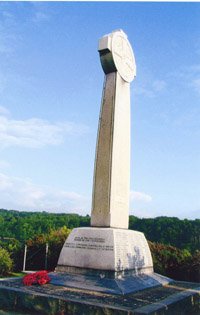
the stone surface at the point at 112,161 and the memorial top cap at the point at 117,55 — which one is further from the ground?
the memorial top cap at the point at 117,55

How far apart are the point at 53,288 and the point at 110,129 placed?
14.2ft

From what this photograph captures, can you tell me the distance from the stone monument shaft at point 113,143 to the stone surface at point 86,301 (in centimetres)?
227

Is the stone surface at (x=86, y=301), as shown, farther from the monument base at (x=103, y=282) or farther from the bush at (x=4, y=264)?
the bush at (x=4, y=264)

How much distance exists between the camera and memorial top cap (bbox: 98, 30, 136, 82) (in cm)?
954

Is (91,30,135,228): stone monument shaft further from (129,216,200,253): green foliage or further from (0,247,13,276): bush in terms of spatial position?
(129,216,200,253): green foliage

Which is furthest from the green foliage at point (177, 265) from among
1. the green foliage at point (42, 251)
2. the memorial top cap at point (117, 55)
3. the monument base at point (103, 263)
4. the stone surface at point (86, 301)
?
the memorial top cap at point (117, 55)

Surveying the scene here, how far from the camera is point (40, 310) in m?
6.02

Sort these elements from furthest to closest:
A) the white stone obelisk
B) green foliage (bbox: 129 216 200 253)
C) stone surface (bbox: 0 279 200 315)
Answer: green foliage (bbox: 129 216 200 253) < the white stone obelisk < stone surface (bbox: 0 279 200 315)

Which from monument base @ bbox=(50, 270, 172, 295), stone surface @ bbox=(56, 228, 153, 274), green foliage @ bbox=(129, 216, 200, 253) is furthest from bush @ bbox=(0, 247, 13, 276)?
green foliage @ bbox=(129, 216, 200, 253)

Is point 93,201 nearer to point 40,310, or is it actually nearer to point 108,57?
point 40,310

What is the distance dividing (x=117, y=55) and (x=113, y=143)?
2.74 metres

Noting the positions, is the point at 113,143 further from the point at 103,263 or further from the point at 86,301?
the point at 86,301

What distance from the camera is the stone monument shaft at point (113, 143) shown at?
8.84 metres

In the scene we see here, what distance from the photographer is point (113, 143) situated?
9062 millimetres
